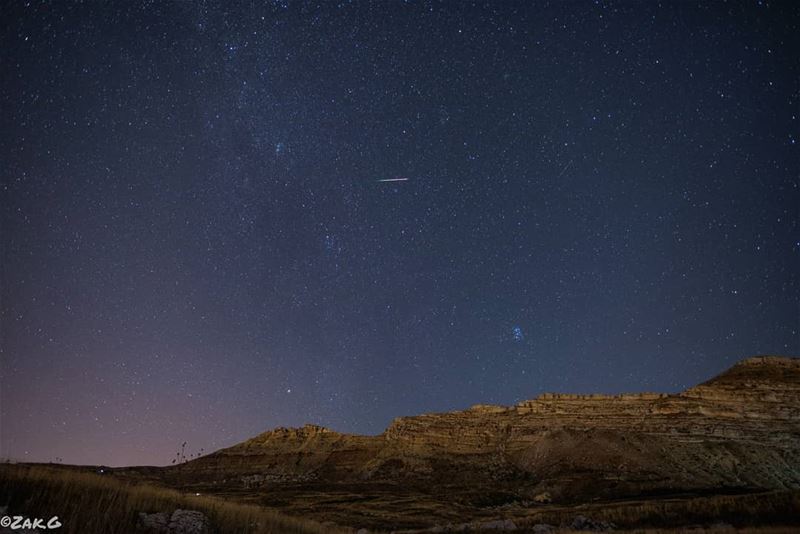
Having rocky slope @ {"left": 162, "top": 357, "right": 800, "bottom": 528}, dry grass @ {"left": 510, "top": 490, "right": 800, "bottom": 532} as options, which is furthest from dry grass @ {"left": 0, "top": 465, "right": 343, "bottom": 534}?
rocky slope @ {"left": 162, "top": 357, "right": 800, "bottom": 528}

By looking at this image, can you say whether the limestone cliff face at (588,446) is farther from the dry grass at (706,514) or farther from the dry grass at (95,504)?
the dry grass at (95,504)

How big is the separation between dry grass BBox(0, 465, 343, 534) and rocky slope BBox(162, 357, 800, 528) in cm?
5283

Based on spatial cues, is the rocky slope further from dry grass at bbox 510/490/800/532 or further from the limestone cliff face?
dry grass at bbox 510/490/800/532

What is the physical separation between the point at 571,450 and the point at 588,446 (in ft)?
8.44

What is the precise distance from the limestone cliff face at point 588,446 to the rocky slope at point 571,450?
0.21 m

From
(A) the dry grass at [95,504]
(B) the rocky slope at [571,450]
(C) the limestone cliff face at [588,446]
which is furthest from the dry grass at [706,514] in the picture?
(C) the limestone cliff face at [588,446]

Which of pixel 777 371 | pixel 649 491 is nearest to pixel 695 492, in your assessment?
pixel 649 491

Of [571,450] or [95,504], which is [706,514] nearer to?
[95,504]

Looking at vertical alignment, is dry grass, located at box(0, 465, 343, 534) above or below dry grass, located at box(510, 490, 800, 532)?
above

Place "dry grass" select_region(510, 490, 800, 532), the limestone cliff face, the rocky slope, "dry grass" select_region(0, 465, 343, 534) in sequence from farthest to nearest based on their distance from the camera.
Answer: the limestone cliff face
the rocky slope
"dry grass" select_region(510, 490, 800, 532)
"dry grass" select_region(0, 465, 343, 534)

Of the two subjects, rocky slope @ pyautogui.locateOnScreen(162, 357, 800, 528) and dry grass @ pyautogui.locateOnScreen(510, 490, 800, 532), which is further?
rocky slope @ pyautogui.locateOnScreen(162, 357, 800, 528)

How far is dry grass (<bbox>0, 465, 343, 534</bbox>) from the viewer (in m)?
6.99

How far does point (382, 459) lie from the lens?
3688 inches

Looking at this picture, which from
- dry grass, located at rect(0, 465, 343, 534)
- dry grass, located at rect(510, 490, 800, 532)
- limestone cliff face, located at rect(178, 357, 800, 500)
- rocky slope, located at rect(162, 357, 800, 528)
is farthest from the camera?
limestone cliff face, located at rect(178, 357, 800, 500)
